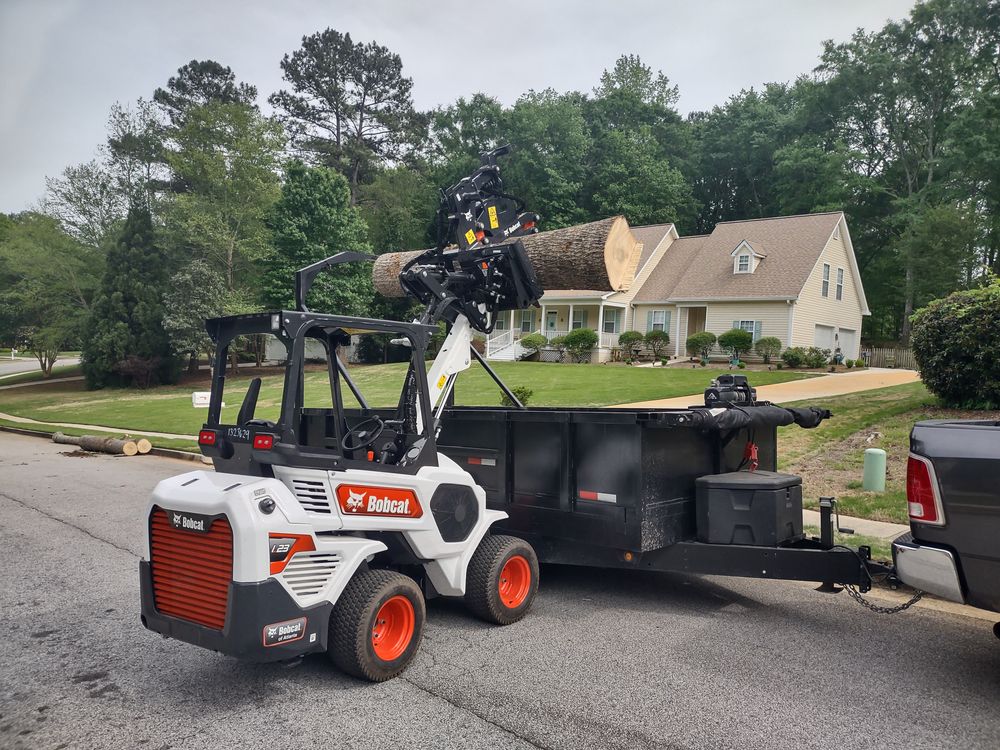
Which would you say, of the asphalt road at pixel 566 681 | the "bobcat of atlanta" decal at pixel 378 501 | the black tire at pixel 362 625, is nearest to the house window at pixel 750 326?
the asphalt road at pixel 566 681

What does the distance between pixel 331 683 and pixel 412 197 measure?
A: 4622 cm

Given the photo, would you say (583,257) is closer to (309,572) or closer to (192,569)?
(309,572)

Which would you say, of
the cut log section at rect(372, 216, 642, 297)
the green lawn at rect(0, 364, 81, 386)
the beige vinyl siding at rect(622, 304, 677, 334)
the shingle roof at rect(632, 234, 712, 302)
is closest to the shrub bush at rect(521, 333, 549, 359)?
the beige vinyl siding at rect(622, 304, 677, 334)

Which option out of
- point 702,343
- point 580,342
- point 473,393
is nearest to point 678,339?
point 702,343

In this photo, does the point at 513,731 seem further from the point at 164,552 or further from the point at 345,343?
the point at 345,343

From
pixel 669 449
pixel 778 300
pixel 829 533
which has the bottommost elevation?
pixel 829 533

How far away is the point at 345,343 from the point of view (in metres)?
4.97

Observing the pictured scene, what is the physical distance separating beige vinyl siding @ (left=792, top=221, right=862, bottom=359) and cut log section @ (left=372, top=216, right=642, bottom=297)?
25948 millimetres

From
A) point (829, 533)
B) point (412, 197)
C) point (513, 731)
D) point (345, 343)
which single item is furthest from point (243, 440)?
point (412, 197)

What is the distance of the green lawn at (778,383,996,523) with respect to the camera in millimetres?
Answer: 8484

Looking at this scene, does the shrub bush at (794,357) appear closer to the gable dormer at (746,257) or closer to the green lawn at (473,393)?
the green lawn at (473,393)

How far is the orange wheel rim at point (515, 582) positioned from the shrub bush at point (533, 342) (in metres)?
31.5

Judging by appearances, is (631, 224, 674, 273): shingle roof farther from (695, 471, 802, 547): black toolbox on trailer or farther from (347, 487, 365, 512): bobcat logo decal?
(347, 487, 365, 512): bobcat logo decal

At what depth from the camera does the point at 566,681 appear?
421 cm
